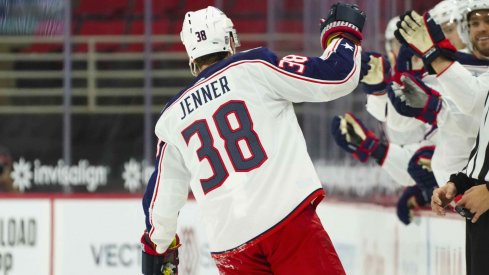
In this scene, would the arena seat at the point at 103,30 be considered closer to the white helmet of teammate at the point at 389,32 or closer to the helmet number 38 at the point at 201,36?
the white helmet of teammate at the point at 389,32

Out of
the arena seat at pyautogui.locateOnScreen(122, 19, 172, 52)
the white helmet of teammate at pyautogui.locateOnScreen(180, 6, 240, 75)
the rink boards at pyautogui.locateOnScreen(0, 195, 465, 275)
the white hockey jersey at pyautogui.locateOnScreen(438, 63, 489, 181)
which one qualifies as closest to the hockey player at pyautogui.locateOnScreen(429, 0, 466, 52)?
the white hockey jersey at pyautogui.locateOnScreen(438, 63, 489, 181)

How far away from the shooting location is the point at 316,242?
2.87m

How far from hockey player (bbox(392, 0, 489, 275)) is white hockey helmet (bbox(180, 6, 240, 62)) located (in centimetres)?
45

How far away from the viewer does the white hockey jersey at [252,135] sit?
115 inches

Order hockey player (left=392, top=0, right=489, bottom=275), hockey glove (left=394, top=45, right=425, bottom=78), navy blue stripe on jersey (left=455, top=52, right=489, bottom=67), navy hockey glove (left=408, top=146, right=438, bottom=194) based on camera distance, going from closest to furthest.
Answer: hockey player (left=392, top=0, right=489, bottom=275) < navy blue stripe on jersey (left=455, top=52, right=489, bottom=67) < hockey glove (left=394, top=45, right=425, bottom=78) < navy hockey glove (left=408, top=146, right=438, bottom=194)

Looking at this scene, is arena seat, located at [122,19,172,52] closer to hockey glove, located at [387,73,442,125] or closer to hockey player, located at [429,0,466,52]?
hockey player, located at [429,0,466,52]

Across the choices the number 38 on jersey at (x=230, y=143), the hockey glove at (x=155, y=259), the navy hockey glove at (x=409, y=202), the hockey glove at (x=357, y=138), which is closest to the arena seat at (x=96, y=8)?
the hockey glove at (x=357, y=138)

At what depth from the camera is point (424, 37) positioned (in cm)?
304

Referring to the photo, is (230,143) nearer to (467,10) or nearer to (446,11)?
(467,10)

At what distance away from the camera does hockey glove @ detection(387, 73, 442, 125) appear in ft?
11.7

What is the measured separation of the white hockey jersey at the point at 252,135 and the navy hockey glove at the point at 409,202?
135 centimetres

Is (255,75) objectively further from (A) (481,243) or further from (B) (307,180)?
(A) (481,243)

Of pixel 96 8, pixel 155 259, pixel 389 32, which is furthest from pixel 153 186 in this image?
pixel 96 8

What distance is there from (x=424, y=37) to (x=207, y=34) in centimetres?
55
